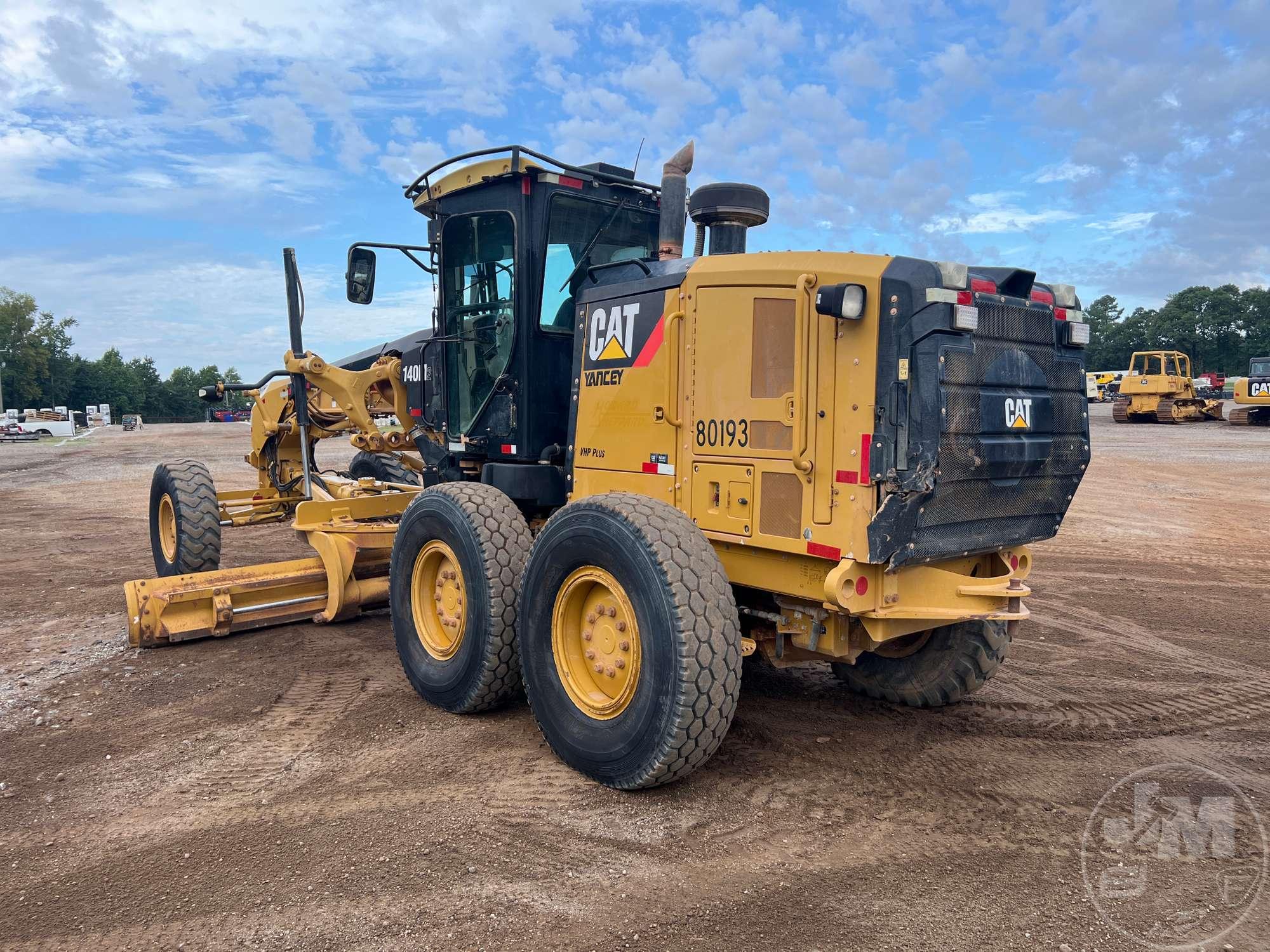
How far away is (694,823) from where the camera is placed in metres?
3.83

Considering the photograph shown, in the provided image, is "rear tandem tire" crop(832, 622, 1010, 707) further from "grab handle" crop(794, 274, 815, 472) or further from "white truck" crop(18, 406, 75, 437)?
"white truck" crop(18, 406, 75, 437)

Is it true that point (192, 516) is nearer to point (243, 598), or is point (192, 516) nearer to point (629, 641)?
point (243, 598)

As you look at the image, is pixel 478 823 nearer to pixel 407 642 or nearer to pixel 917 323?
pixel 407 642

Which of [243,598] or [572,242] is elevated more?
[572,242]

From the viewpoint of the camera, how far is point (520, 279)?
5.71 m

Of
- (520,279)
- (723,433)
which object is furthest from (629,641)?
(520,279)

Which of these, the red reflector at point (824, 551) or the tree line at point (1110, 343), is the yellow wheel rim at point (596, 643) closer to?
the red reflector at point (824, 551)

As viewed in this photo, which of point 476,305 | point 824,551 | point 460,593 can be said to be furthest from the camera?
→ point 476,305

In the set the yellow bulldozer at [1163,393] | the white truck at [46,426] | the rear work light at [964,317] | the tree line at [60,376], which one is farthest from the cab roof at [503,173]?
the tree line at [60,376]

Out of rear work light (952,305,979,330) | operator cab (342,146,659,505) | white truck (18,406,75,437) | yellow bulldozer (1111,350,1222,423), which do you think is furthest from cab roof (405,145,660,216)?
white truck (18,406,75,437)

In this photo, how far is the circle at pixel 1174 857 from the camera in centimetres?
316

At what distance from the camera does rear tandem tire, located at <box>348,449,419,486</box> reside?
9.99 metres

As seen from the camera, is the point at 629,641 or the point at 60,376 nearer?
the point at 629,641

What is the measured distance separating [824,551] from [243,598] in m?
4.82
